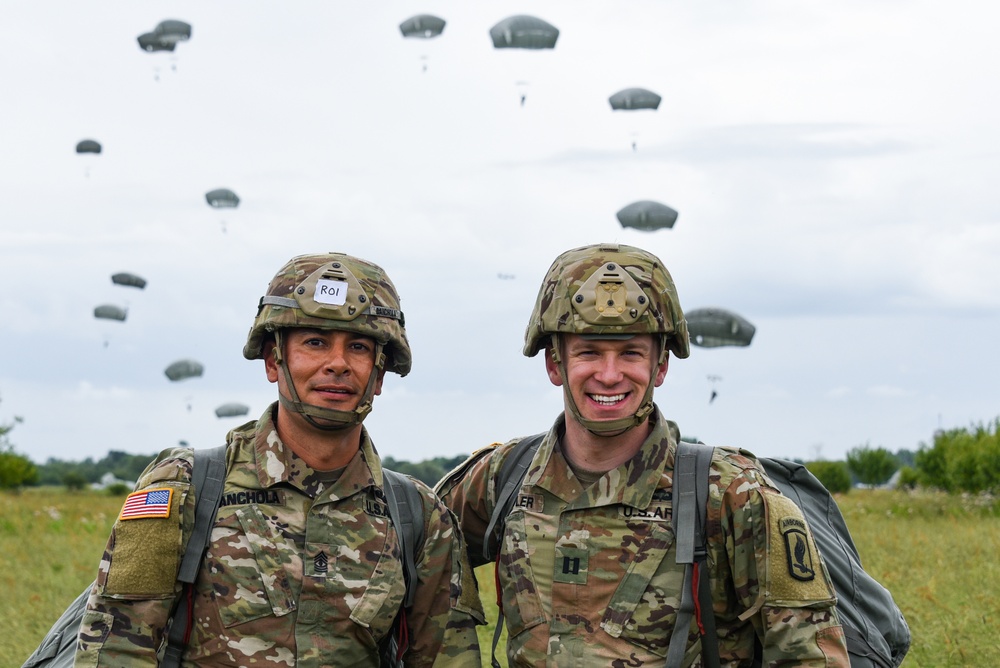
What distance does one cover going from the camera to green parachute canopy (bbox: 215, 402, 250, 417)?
5109 centimetres

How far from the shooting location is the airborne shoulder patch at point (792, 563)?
4.73 meters

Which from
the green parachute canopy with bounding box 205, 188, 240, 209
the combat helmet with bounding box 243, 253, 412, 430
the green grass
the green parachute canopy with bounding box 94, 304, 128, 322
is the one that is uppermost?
the green parachute canopy with bounding box 205, 188, 240, 209

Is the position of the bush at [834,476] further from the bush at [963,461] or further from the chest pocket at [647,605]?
the chest pocket at [647,605]

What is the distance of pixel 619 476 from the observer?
5148mm

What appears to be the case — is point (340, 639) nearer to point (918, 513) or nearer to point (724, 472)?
point (724, 472)

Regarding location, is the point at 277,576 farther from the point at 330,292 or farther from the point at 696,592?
the point at 696,592

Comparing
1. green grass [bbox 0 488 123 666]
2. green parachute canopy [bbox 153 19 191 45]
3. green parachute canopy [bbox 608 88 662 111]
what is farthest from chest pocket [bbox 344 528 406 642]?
green parachute canopy [bbox 153 19 191 45]

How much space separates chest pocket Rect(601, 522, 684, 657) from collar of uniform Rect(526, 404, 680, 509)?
309mm

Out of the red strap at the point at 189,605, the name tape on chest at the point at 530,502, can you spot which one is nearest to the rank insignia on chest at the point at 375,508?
the name tape on chest at the point at 530,502

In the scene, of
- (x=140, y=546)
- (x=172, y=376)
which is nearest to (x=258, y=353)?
(x=140, y=546)

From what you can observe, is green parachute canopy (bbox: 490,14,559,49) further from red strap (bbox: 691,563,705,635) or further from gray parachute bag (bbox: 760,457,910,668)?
red strap (bbox: 691,563,705,635)

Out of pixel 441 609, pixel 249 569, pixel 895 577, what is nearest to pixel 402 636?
pixel 441 609

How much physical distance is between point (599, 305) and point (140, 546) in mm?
2304

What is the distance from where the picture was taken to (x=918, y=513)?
89.6 feet
